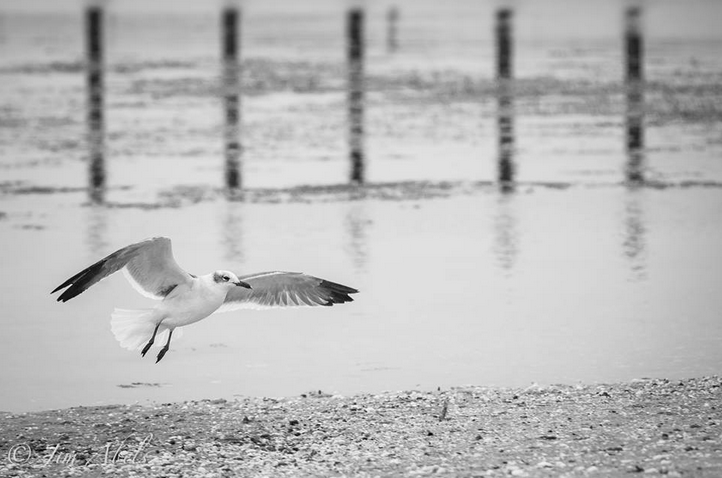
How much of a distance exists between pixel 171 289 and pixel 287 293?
0.96 meters

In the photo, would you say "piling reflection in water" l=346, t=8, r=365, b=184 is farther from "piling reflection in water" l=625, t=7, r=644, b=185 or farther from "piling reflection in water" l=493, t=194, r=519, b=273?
"piling reflection in water" l=625, t=7, r=644, b=185

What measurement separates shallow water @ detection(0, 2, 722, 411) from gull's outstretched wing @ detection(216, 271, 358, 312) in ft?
1.64

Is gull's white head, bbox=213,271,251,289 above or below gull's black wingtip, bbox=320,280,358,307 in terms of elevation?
above

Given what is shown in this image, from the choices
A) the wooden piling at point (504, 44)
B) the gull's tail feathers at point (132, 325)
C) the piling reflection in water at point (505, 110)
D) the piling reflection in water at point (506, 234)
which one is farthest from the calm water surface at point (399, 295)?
the wooden piling at point (504, 44)

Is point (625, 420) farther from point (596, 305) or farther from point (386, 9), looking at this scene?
point (386, 9)

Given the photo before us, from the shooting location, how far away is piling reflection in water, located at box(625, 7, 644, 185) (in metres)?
20.9

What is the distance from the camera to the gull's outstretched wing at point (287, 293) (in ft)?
34.0

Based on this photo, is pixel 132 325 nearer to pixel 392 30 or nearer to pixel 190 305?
pixel 190 305

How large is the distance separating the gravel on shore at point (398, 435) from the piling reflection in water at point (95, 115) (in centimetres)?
999

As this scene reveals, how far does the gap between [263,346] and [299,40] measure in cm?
3773

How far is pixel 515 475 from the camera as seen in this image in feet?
24.5

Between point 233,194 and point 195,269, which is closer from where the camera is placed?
point 195,269

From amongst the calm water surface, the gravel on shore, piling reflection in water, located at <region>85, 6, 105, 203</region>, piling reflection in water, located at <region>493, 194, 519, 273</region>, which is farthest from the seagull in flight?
piling reflection in water, located at <region>85, 6, 105, 203</region>

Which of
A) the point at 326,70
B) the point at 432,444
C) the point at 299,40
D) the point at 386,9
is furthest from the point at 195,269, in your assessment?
the point at 386,9
